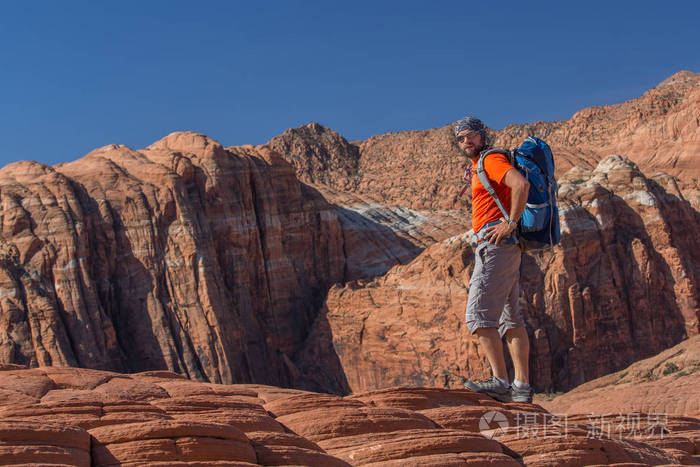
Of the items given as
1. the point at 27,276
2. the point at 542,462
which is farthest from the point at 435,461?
the point at 27,276

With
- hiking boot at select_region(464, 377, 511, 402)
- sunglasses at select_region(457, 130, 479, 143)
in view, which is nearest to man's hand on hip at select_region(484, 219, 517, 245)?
sunglasses at select_region(457, 130, 479, 143)

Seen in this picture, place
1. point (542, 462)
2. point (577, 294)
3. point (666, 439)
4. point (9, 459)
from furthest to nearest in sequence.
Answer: point (577, 294) < point (666, 439) < point (542, 462) < point (9, 459)

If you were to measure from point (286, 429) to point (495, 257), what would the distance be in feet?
8.92

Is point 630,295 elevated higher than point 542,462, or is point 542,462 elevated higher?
point 630,295

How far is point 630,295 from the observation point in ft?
104

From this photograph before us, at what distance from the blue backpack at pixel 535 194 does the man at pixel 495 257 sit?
103mm

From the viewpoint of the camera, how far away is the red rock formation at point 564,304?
29031 millimetres

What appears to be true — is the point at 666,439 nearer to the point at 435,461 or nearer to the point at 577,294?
the point at 435,461

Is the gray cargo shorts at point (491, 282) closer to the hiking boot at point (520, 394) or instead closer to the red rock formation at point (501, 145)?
the hiking boot at point (520, 394)

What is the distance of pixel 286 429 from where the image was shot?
758 centimetres

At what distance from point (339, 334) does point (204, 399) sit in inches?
950

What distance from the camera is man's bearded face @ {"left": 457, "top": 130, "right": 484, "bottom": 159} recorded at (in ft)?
27.4

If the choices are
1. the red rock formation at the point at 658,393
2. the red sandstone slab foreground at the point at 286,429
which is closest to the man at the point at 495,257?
the red sandstone slab foreground at the point at 286,429

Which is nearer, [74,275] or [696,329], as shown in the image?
[74,275]
